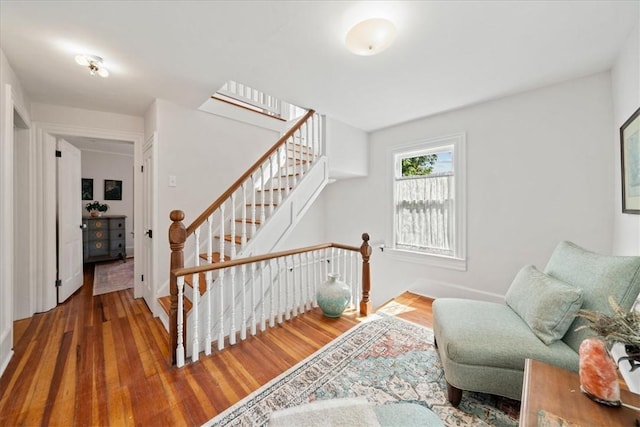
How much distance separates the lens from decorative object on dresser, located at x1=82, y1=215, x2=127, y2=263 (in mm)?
4820

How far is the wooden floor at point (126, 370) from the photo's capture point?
4.72ft

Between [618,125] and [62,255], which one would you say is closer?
[618,125]

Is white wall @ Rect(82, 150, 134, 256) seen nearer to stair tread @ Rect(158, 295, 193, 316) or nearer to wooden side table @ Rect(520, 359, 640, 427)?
stair tread @ Rect(158, 295, 193, 316)

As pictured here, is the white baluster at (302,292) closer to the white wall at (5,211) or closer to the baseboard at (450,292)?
the baseboard at (450,292)

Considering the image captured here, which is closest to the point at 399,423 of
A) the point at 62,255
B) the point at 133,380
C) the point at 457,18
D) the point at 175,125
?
the point at 133,380

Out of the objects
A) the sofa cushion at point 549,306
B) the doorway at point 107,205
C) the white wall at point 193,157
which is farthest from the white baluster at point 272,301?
the doorway at point 107,205

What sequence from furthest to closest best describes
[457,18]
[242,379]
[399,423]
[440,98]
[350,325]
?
[440,98] < [350,325] < [242,379] < [457,18] < [399,423]

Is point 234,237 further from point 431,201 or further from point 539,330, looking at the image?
point 431,201

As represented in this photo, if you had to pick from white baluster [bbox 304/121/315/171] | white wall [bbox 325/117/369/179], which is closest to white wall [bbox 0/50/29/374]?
white baluster [bbox 304/121/315/171]

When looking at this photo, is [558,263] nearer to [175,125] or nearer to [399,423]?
[399,423]

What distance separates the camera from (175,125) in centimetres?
288

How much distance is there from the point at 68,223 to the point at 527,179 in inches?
215

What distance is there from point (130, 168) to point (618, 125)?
7.77m

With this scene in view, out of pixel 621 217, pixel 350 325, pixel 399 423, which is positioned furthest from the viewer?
pixel 350 325
